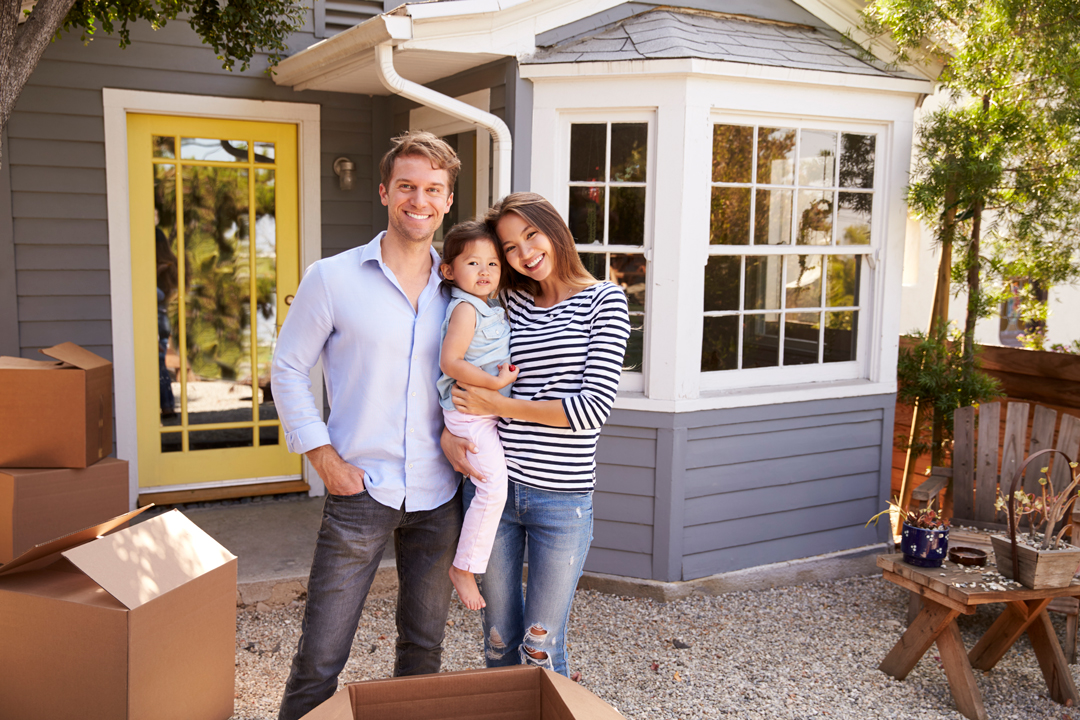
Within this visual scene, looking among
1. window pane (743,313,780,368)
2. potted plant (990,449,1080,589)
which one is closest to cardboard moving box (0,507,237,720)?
potted plant (990,449,1080,589)

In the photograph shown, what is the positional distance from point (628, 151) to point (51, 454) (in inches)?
108

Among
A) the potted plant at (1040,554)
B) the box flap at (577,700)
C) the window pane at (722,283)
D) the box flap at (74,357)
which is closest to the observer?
the box flap at (577,700)

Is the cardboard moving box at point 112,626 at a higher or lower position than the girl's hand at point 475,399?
lower

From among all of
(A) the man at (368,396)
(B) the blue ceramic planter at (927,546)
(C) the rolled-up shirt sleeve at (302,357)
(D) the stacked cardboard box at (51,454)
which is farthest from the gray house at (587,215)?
(C) the rolled-up shirt sleeve at (302,357)

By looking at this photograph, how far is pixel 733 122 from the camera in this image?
3846mm

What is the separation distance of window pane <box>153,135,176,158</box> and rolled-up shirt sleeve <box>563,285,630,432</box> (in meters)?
3.60

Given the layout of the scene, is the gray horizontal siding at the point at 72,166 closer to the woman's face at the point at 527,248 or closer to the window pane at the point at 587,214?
the window pane at the point at 587,214

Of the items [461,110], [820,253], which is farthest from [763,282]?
[461,110]

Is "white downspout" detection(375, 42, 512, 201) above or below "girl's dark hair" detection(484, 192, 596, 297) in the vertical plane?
above

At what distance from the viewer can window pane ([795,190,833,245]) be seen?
13.5 ft

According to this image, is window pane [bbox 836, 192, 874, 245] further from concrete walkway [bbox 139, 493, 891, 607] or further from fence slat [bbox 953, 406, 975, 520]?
concrete walkway [bbox 139, 493, 891, 607]

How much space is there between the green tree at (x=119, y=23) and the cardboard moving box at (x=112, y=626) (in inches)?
61.1

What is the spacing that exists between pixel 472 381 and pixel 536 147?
2.19 meters

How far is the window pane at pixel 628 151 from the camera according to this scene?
3791mm
